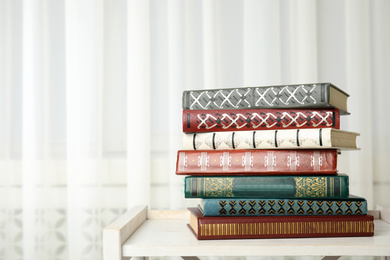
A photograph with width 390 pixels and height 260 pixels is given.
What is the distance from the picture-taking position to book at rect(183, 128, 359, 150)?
69cm

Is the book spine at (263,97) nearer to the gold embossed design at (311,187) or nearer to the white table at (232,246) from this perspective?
the gold embossed design at (311,187)

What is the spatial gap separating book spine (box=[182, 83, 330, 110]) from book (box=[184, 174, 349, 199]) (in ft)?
0.40

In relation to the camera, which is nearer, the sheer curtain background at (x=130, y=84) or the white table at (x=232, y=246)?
the white table at (x=232, y=246)

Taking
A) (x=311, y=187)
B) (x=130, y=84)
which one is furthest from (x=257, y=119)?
(x=130, y=84)

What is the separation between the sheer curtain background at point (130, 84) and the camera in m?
1.25

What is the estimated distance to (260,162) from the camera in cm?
71

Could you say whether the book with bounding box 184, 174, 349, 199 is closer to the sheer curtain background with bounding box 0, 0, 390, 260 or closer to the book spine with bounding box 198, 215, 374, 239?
the book spine with bounding box 198, 215, 374, 239

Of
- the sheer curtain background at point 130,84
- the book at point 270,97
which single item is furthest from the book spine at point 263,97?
the sheer curtain background at point 130,84

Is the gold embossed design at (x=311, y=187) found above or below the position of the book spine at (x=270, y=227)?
above

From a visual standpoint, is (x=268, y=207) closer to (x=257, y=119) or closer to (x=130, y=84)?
(x=257, y=119)

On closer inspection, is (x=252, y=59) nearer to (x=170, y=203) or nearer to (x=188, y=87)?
(x=188, y=87)

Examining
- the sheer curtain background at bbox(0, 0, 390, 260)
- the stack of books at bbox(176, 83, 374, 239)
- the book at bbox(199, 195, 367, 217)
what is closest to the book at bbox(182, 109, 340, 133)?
the stack of books at bbox(176, 83, 374, 239)

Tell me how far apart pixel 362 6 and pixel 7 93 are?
1116 mm

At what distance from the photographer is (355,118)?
124 cm
